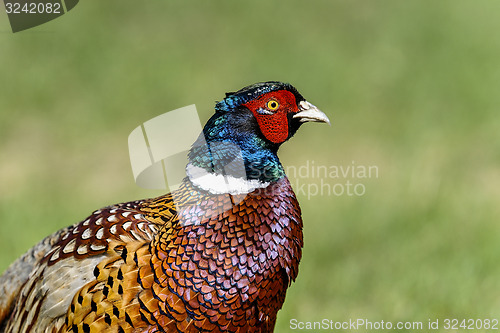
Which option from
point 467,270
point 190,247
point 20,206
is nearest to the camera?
point 190,247

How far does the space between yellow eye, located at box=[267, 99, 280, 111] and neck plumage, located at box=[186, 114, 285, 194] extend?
118 millimetres

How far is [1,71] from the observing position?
7.40 meters

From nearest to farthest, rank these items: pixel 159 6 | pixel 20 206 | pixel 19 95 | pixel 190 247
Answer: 1. pixel 190 247
2. pixel 20 206
3. pixel 19 95
4. pixel 159 6

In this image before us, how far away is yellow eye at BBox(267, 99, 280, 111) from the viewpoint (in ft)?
7.85

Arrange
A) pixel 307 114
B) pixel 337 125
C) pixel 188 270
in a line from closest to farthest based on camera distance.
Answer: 1. pixel 188 270
2. pixel 307 114
3. pixel 337 125

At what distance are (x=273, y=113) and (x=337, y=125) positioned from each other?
411 centimetres

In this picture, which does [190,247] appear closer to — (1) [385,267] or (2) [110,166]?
(1) [385,267]

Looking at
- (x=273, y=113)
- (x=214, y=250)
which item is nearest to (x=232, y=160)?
(x=273, y=113)

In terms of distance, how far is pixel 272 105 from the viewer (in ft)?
7.86

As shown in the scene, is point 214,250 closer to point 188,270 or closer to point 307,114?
point 188,270

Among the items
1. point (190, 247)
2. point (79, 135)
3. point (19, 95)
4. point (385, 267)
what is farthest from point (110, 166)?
point (190, 247)

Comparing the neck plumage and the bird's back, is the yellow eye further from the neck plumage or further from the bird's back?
the bird's back

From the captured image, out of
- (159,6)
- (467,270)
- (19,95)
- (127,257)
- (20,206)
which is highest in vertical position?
(159,6)

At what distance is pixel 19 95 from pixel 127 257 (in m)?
5.28
